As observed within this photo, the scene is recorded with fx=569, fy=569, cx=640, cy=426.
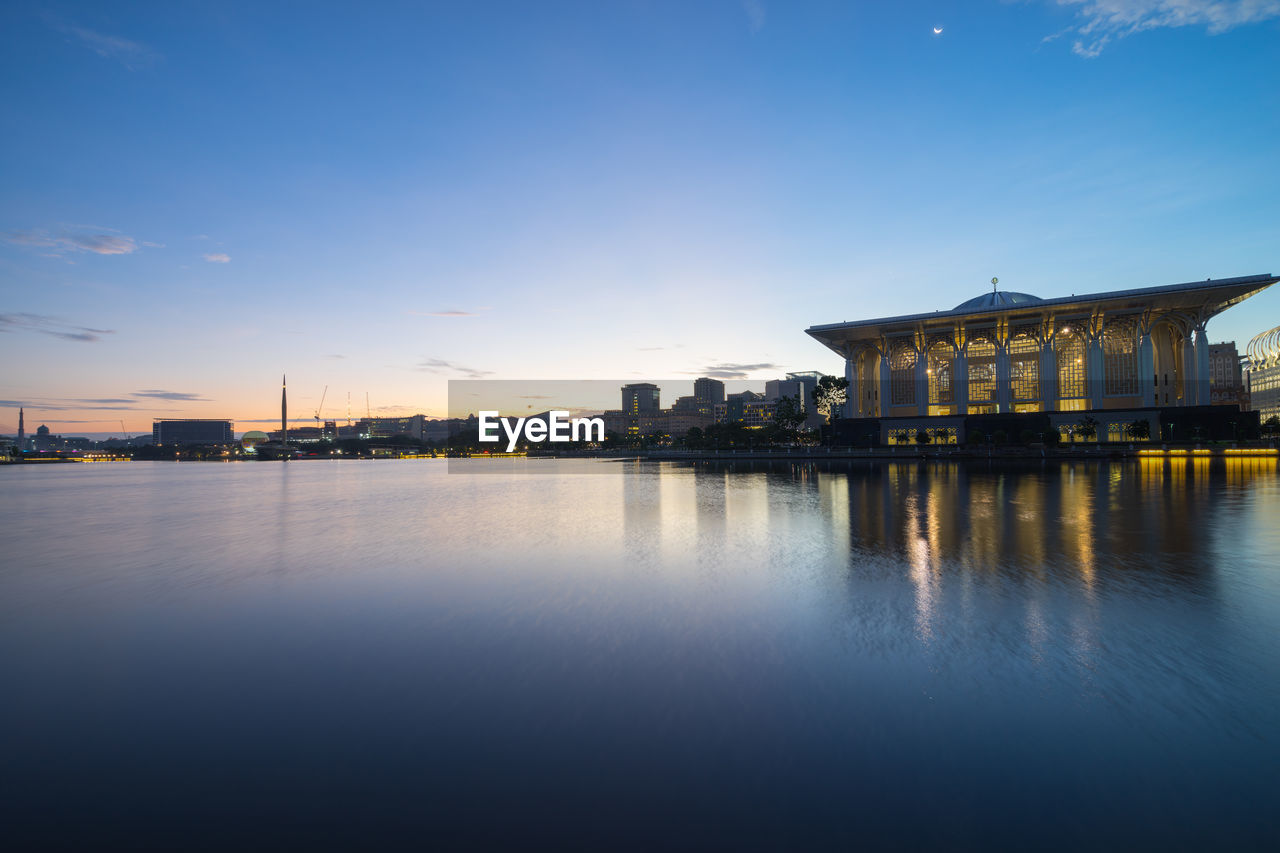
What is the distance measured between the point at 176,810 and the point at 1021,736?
7.98 m

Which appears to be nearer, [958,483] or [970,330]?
[958,483]

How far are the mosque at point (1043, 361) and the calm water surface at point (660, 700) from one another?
330 ft

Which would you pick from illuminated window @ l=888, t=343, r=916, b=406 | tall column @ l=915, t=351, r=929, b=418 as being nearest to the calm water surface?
tall column @ l=915, t=351, r=929, b=418

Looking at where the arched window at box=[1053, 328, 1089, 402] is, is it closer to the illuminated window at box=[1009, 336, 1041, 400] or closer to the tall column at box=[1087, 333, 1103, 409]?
the tall column at box=[1087, 333, 1103, 409]

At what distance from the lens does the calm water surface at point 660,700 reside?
15.4 feet

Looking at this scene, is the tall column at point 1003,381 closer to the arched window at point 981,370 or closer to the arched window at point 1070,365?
the arched window at point 981,370

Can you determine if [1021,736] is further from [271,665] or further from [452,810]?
[271,665]

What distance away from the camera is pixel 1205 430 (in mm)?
88375

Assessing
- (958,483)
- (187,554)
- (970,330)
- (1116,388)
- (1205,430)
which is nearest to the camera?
(187,554)

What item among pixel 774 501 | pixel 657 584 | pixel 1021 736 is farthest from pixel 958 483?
pixel 1021 736

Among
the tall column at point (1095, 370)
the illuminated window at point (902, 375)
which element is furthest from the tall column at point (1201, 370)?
the illuminated window at point (902, 375)

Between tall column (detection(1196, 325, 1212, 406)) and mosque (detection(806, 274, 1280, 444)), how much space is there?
0.17 m

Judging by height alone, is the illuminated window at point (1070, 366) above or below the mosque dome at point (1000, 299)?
below

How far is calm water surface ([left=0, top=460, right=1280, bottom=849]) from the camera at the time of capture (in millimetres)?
4703
